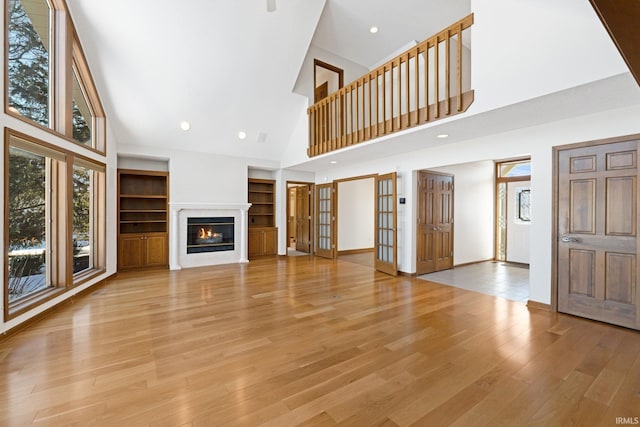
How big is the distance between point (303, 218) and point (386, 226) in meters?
3.38

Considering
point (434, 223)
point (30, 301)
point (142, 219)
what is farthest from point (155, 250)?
point (434, 223)

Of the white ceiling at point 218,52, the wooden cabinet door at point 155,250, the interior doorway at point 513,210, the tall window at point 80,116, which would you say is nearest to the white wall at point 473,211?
the interior doorway at point 513,210

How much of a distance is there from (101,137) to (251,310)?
13.9 ft

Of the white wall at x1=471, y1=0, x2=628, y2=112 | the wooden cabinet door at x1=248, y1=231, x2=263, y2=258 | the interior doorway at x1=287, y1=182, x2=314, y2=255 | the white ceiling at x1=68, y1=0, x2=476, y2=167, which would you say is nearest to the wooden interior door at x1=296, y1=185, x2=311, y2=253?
the interior doorway at x1=287, y1=182, x2=314, y2=255

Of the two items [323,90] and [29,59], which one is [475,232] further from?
[29,59]

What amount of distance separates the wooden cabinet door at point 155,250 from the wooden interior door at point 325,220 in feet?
12.9

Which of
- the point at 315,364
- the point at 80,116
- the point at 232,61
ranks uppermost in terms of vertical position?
the point at 232,61

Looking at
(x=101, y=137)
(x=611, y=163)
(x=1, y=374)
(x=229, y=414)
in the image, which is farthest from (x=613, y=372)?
Answer: (x=101, y=137)

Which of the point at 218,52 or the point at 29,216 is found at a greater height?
the point at 218,52

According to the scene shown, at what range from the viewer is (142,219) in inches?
248

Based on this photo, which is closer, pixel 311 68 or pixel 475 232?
pixel 311 68

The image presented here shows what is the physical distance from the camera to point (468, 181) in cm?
649

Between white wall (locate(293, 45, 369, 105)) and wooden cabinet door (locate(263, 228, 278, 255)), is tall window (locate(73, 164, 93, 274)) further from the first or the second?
white wall (locate(293, 45, 369, 105))

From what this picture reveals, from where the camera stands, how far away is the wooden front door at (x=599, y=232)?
304cm
